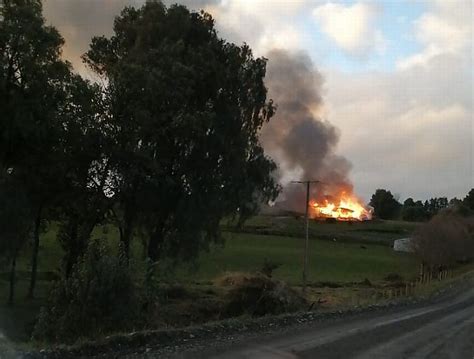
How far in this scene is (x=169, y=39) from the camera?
34.3m

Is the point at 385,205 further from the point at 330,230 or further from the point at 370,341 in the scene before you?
the point at 370,341

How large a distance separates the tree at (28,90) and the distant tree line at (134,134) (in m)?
0.05

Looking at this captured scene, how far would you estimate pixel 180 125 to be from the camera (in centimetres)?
3119

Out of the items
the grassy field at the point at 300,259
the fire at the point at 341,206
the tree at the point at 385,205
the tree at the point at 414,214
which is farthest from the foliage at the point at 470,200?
the fire at the point at 341,206

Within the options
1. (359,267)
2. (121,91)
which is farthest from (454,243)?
(121,91)

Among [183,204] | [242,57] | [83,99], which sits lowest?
[183,204]

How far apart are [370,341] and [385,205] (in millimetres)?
184741

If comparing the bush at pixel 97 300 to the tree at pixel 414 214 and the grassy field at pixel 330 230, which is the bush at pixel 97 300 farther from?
the tree at pixel 414 214

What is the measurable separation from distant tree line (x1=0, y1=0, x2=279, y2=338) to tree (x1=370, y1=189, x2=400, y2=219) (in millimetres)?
160605

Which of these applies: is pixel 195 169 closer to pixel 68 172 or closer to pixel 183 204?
pixel 183 204

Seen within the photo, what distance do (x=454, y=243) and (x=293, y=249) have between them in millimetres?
22574

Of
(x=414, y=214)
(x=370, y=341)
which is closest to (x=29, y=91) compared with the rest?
(x=370, y=341)

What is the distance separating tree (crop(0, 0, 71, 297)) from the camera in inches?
986

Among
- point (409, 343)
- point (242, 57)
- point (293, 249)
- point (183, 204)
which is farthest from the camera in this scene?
point (293, 249)
